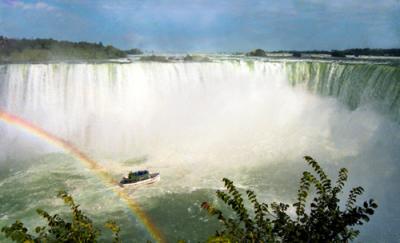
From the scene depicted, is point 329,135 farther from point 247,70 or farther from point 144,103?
point 144,103

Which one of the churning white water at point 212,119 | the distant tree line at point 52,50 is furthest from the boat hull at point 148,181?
the distant tree line at point 52,50

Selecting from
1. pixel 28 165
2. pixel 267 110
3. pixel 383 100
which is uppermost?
pixel 383 100

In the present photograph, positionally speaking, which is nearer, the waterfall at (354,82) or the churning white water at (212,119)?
the churning white water at (212,119)

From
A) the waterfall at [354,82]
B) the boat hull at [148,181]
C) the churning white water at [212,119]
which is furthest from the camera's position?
the waterfall at [354,82]

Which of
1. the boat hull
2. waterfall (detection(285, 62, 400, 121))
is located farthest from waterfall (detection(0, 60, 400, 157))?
the boat hull

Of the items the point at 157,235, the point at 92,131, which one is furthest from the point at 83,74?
the point at 157,235

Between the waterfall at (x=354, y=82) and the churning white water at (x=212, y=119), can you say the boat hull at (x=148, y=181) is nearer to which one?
the churning white water at (x=212, y=119)

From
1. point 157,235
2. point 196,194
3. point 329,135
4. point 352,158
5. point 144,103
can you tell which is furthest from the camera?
point 144,103

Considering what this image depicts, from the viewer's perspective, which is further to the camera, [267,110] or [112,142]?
[267,110]
